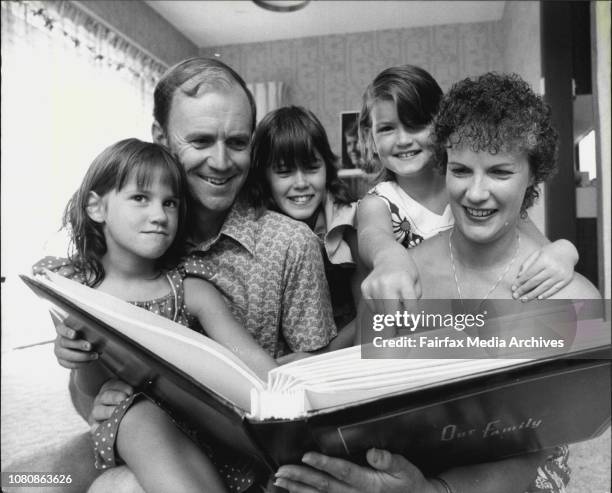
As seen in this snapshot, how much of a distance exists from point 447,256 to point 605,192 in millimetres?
974

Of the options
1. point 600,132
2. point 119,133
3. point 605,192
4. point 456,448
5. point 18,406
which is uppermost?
point 119,133

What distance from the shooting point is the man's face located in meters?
0.87

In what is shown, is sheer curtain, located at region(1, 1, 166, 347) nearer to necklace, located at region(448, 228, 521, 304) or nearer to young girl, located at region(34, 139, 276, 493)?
young girl, located at region(34, 139, 276, 493)

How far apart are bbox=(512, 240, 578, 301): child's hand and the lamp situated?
188 cm

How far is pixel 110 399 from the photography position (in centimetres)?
65

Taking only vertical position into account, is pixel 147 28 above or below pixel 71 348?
above

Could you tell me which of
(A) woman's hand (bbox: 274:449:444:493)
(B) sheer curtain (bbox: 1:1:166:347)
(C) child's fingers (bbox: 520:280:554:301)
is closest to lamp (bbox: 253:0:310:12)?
(B) sheer curtain (bbox: 1:1:166:347)

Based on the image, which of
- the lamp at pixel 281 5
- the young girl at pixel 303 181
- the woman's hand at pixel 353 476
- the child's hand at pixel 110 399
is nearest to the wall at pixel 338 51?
the lamp at pixel 281 5

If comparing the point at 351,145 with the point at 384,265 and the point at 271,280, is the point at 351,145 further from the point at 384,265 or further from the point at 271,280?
Answer: the point at 384,265

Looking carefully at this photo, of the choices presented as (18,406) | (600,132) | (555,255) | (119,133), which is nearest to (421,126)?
(555,255)

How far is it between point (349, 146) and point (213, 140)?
0.38 m

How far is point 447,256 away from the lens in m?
0.80

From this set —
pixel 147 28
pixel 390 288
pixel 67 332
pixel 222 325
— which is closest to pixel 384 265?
pixel 390 288

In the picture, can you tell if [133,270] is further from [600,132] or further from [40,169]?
[40,169]
